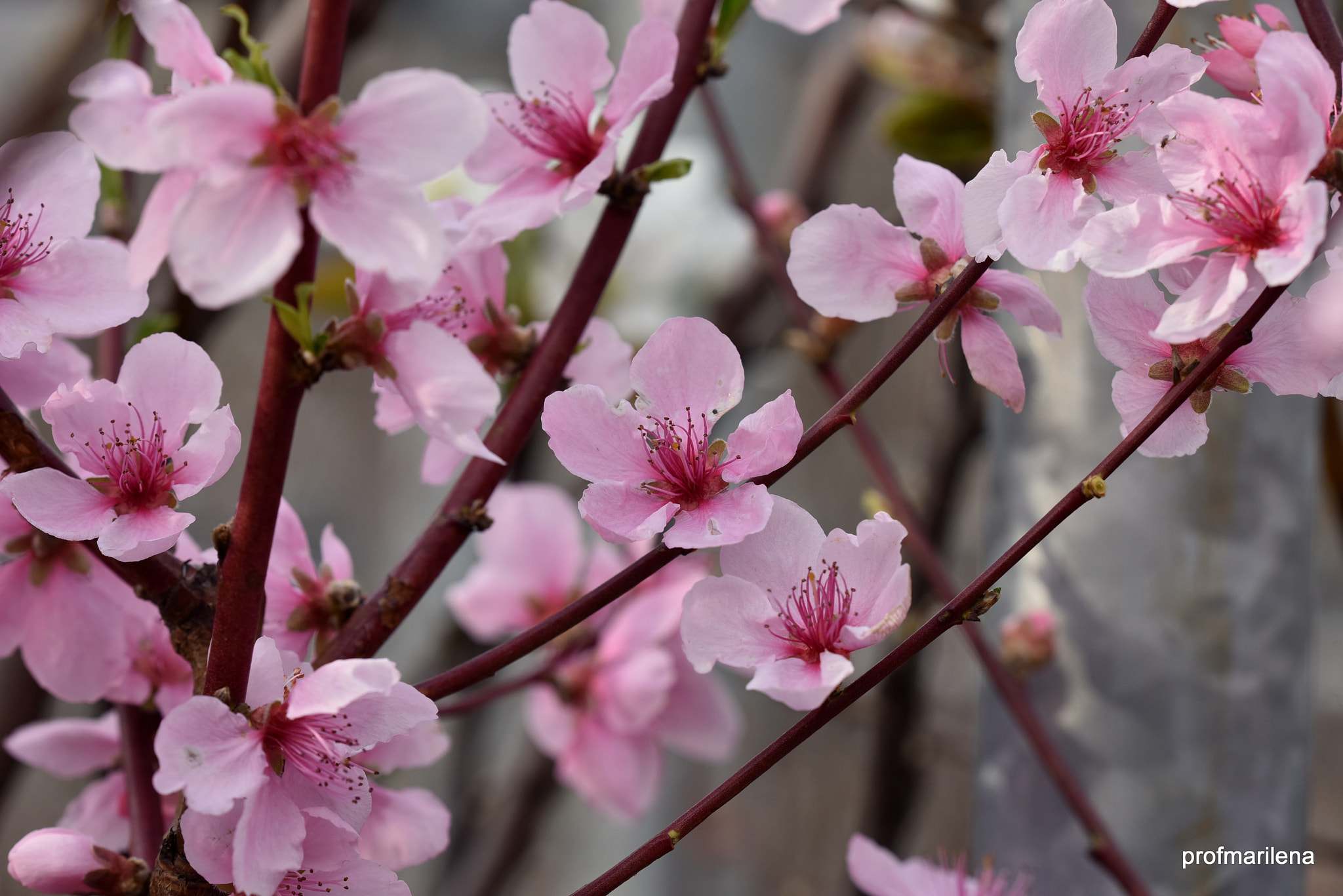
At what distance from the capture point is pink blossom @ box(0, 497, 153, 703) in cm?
32

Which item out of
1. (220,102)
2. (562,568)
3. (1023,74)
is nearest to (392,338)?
(220,102)

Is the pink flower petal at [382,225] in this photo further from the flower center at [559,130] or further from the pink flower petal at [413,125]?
the flower center at [559,130]

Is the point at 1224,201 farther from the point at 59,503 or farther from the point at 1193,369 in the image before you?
the point at 59,503

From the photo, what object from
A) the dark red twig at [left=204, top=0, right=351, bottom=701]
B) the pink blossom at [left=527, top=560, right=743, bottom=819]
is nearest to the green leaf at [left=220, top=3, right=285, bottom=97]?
the dark red twig at [left=204, top=0, right=351, bottom=701]

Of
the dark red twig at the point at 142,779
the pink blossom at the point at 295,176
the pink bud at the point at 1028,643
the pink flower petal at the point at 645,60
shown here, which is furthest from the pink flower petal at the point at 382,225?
the pink bud at the point at 1028,643

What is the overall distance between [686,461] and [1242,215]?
140mm

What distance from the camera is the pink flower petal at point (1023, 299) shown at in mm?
287

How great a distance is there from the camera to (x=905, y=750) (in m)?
0.81

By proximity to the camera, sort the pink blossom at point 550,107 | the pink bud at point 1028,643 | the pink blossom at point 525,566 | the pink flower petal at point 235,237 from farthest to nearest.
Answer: the pink blossom at point 525,566, the pink bud at point 1028,643, the pink blossom at point 550,107, the pink flower petal at point 235,237

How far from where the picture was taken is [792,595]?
0.27m

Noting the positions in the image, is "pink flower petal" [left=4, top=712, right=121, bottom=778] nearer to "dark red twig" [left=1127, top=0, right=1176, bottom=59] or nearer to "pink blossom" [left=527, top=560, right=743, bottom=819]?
"pink blossom" [left=527, top=560, right=743, bottom=819]

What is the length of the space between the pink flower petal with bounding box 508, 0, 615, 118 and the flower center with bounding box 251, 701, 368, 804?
0.19 m

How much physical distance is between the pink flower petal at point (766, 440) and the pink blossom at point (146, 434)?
0.41 feet

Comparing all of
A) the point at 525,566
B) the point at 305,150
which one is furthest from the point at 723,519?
the point at 525,566
